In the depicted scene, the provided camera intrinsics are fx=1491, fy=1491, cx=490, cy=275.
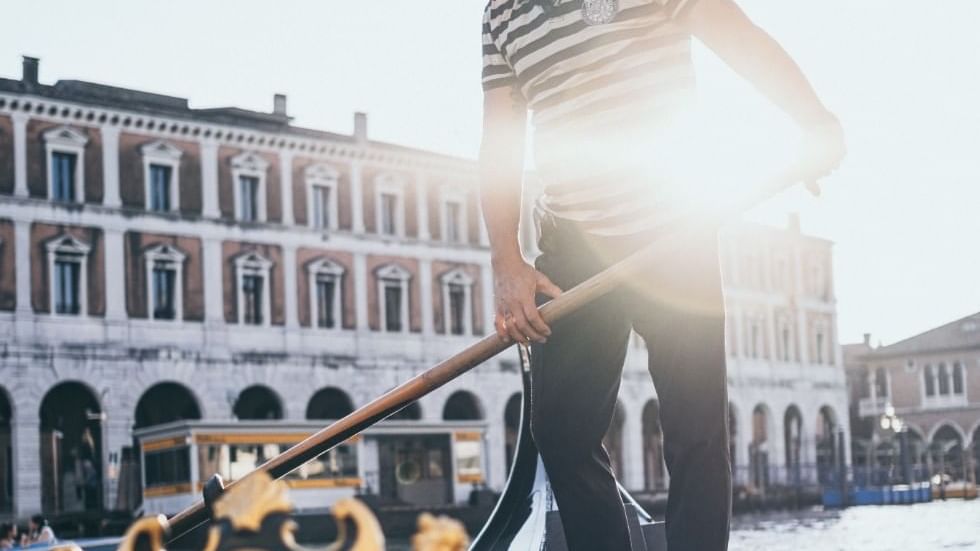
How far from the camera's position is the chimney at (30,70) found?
82.8ft

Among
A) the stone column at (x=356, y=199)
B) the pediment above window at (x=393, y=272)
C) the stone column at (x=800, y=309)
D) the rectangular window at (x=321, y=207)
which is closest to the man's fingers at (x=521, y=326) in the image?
the rectangular window at (x=321, y=207)

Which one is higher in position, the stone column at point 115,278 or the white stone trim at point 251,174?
the white stone trim at point 251,174

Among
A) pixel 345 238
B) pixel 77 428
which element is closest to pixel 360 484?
pixel 77 428

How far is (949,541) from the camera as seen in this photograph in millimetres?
12414

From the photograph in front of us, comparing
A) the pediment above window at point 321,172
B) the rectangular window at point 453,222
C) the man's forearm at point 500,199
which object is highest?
the pediment above window at point 321,172

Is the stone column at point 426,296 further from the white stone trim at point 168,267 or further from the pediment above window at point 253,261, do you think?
the white stone trim at point 168,267

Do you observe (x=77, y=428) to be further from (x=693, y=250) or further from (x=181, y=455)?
(x=693, y=250)

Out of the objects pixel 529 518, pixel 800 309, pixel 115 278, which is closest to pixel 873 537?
pixel 529 518

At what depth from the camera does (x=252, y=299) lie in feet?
90.2

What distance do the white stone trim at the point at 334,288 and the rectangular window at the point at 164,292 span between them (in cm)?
307

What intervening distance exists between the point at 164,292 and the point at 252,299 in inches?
73.6

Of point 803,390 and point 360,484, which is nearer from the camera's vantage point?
point 360,484

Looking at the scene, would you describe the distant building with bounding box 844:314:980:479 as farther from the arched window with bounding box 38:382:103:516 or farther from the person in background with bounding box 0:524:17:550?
the person in background with bounding box 0:524:17:550

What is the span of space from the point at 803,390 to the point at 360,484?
21069mm
